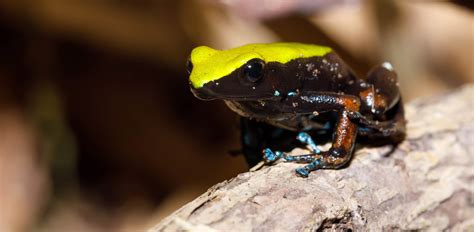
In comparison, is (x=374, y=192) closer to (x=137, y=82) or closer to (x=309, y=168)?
(x=309, y=168)

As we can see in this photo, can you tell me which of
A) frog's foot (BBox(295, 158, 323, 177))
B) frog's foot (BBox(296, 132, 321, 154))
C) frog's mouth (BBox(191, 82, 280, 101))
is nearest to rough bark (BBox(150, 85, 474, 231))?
frog's foot (BBox(295, 158, 323, 177))

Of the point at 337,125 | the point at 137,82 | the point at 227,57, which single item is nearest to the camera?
the point at 227,57

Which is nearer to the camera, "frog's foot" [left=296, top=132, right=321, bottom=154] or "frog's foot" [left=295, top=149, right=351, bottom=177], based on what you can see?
"frog's foot" [left=295, top=149, right=351, bottom=177]

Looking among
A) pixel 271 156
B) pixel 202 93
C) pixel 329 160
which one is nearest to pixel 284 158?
pixel 271 156

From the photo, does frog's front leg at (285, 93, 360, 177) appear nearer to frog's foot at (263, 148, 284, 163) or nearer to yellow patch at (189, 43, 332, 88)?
frog's foot at (263, 148, 284, 163)

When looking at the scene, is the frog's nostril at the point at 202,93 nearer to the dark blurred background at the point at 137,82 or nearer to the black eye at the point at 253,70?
the black eye at the point at 253,70

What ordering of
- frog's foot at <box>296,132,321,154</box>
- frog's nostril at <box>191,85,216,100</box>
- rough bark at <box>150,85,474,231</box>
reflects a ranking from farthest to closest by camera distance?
frog's foot at <box>296,132,321,154</box>
frog's nostril at <box>191,85,216,100</box>
rough bark at <box>150,85,474,231</box>

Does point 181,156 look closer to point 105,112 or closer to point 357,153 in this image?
point 105,112
